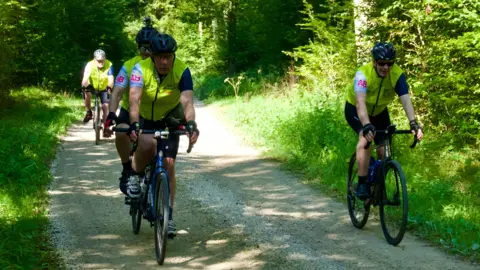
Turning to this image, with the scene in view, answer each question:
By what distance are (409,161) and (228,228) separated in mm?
4118

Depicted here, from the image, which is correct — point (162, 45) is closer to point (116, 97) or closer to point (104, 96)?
A: point (116, 97)

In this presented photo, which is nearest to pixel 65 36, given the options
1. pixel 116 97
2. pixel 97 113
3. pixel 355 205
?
pixel 97 113

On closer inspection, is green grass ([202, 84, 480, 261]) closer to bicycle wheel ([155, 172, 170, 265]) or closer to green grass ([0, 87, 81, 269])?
bicycle wheel ([155, 172, 170, 265])

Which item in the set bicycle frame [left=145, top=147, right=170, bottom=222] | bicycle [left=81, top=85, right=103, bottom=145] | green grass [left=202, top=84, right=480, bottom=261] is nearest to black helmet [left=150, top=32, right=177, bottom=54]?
bicycle frame [left=145, top=147, right=170, bottom=222]

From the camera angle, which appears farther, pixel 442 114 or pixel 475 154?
pixel 442 114

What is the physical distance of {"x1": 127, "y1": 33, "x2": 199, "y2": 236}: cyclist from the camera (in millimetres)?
5723

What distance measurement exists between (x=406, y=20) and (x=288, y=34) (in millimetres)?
11459

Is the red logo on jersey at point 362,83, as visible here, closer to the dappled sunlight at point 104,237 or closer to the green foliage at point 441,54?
the green foliage at point 441,54

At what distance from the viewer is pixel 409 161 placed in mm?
9672

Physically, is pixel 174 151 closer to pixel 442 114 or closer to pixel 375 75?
pixel 375 75

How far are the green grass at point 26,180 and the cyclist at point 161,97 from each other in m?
1.40

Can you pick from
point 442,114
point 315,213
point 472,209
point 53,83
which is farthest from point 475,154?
point 53,83

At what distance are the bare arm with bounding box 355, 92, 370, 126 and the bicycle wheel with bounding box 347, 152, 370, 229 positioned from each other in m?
1.10

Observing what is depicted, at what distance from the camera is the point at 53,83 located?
26.3m
